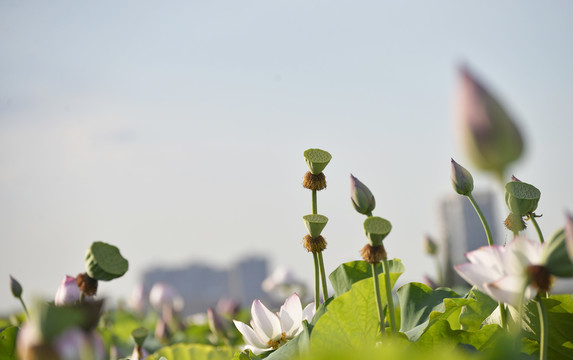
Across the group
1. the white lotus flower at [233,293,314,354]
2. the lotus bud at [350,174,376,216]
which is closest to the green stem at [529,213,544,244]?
the lotus bud at [350,174,376,216]

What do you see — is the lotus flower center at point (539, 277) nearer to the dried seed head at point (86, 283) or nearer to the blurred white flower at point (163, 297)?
the dried seed head at point (86, 283)

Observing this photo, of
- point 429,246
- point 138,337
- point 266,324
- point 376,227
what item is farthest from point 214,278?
point 376,227

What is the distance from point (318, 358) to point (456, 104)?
0.22 metres

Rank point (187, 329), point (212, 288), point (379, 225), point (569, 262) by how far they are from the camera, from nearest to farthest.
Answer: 1. point (569, 262)
2. point (379, 225)
3. point (187, 329)
4. point (212, 288)

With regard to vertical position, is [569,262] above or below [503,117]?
below

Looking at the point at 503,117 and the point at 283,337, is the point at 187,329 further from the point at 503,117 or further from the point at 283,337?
the point at 503,117

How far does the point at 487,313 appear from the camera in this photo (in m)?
1.08

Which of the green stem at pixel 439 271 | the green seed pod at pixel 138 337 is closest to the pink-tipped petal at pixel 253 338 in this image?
the green seed pod at pixel 138 337

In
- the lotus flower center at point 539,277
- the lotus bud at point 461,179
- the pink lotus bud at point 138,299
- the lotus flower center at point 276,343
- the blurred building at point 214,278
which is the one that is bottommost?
the blurred building at point 214,278

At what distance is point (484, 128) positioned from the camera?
51 cm

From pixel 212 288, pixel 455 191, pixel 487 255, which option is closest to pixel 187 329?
pixel 455 191

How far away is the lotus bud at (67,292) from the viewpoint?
41.6 inches

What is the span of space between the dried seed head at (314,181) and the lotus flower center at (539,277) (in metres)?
0.42

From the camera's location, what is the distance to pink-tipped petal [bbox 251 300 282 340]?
1140 millimetres
